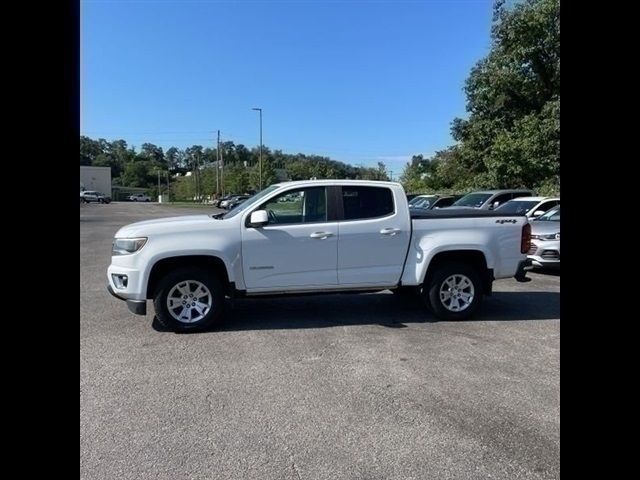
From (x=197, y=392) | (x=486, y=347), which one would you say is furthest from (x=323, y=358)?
(x=486, y=347)

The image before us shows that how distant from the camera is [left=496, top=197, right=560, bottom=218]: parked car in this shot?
14.7 metres

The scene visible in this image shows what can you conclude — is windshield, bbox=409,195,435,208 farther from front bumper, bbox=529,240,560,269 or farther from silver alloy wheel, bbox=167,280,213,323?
silver alloy wheel, bbox=167,280,213,323

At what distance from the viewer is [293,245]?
673 centimetres

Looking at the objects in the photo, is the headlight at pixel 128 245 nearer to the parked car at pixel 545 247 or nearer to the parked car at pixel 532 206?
the parked car at pixel 545 247

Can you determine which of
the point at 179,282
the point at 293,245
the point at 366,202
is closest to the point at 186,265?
the point at 179,282

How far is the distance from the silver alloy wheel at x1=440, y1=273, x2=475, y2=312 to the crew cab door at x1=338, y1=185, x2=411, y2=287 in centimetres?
66

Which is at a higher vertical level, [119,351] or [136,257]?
[136,257]

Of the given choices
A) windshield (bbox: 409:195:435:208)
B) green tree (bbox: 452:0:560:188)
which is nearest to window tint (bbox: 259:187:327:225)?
windshield (bbox: 409:195:435:208)

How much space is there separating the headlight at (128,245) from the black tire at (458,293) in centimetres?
364

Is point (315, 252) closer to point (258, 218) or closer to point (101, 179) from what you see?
point (258, 218)

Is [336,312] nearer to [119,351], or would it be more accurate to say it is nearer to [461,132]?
[119,351]

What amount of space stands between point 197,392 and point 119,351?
1648mm

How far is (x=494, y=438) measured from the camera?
3.67 m
